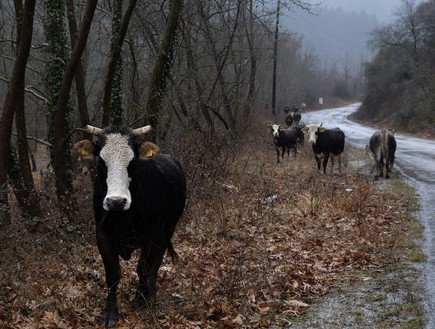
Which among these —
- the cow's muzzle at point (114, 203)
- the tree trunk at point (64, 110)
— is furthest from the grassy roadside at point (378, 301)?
the tree trunk at point (64, 110)

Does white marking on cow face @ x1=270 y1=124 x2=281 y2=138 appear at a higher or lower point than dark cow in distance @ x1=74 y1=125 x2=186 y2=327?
lower

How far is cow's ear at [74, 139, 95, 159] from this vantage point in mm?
6031

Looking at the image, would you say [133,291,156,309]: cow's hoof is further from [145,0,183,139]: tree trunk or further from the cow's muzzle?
[145,0,183,139]: tree trunk

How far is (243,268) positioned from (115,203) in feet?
10.1

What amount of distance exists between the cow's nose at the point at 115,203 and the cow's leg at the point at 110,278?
928 millimetres

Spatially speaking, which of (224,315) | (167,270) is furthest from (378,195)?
(224,315)

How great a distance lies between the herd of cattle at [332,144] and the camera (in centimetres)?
1756

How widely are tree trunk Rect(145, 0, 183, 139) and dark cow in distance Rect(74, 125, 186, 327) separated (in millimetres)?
4955

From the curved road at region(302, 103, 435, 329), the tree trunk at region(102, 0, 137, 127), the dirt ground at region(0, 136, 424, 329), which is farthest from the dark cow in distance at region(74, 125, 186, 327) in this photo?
the tree trunk at region(102, 0, 137, 127)

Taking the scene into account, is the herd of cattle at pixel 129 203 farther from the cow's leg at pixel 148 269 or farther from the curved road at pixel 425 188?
the curved road at pixel 425 188

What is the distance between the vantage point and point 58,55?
11.4 meters

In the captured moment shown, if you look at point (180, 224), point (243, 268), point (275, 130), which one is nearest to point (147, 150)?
point (243, 268)

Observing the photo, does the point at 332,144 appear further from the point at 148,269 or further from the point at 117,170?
the point at 117,170

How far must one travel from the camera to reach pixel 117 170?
5.75 metres
